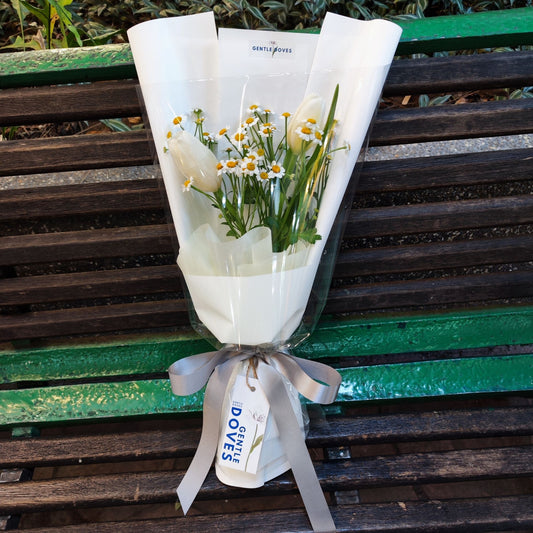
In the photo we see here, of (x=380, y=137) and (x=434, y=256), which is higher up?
(x=380, y=137)

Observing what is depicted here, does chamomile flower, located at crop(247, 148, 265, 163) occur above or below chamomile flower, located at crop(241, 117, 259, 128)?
below

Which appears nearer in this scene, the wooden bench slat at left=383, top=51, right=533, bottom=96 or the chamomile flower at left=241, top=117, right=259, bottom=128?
the chamomile flower at left=241, top=117, right=259, bottom=128

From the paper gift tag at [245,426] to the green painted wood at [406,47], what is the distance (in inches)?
35.1

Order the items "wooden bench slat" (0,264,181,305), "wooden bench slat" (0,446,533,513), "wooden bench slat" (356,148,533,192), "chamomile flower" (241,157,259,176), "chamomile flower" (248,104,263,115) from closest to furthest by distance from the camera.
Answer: "chamomile flower" (241,157,259,176)
"chamomile flower" (248,104,263,115)
"wooden bench slat" (0,446,533,513)
"wooden bench slat" (356,148,533,192)
"wooden bench slat" (0,264,181,305)

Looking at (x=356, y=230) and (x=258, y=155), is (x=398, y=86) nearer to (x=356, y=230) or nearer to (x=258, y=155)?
(x=356, y=230)

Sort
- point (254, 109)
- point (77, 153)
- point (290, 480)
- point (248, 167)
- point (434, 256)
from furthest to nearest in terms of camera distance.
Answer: point (434, 256)
point (77, 153)
point (290, 480)
point (254, 109)
point (248, 167)

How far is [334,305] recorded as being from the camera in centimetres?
151

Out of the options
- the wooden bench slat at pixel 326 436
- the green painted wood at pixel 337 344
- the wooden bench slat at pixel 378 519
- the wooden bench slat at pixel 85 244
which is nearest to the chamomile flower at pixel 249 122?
the wooden bench slat at pixel 85 244

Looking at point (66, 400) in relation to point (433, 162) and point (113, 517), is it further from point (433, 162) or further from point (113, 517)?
point (433, 162)

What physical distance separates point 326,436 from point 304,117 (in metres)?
0.84

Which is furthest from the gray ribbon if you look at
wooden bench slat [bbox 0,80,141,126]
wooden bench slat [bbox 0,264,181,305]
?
wooden bench slat [bbox 0,80,141,126]

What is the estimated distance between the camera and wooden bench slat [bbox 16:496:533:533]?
1.19 meters

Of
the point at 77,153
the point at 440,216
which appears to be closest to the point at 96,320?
the point at 77,153

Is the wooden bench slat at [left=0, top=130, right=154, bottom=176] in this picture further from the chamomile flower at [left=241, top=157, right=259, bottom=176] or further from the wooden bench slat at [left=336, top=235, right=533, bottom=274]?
the wooden bench slat at [left=336, top=235, right=533, bottom=274]
